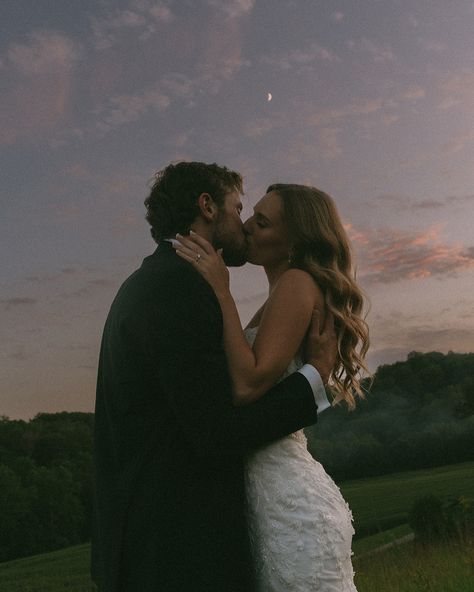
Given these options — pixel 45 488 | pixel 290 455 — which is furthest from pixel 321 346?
pixel 45 488

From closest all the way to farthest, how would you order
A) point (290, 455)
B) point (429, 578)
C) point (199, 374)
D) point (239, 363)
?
point (199, 374), point (239, 363), point (290, 455), point (429, 578)

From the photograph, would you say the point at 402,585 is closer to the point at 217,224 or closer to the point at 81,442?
the point at 217,224

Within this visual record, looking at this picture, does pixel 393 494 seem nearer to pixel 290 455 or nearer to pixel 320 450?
pixel 320 450

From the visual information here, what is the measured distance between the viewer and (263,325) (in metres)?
3.61

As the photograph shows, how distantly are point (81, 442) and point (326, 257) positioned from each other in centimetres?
5371

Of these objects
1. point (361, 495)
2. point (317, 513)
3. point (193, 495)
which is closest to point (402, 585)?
point (317, 513)

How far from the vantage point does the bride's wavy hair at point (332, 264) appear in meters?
3.83

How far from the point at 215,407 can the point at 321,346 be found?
85cm

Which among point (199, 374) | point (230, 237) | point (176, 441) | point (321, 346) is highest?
point (230, 237)

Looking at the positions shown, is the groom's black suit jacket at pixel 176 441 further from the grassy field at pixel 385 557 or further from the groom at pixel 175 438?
the grassy field at pixel 385 557

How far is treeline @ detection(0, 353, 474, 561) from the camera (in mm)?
52812

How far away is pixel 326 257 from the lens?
398cm

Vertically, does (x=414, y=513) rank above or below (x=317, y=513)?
below

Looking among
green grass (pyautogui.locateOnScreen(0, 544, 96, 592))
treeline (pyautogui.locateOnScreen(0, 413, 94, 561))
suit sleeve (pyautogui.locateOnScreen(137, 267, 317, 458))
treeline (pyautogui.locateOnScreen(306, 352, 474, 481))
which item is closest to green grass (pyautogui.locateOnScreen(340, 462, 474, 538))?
treeline (pyautogui.locateOnScreen(306, 352, 474, 481))
